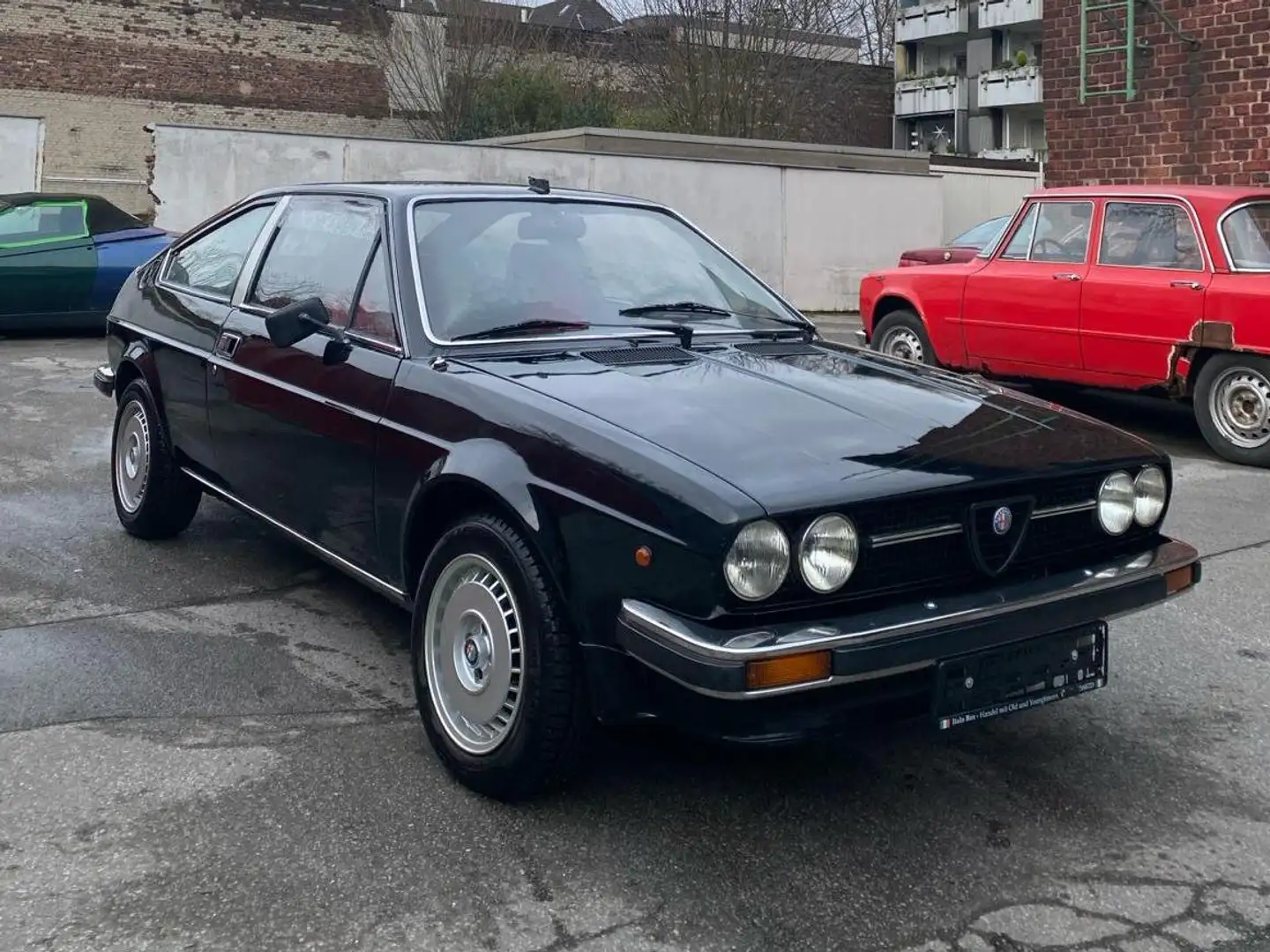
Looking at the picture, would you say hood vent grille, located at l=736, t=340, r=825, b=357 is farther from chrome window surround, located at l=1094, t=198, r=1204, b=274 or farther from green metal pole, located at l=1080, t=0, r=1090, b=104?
green metal pole, located at l=1080, t=0, r=1090, b=104

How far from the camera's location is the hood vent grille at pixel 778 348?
14.6ft

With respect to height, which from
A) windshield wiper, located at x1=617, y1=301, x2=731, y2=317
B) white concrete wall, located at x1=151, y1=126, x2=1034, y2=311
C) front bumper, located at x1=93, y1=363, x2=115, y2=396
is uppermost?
white concrete wall, located at x1=151, y1=126, x2=1034, y2=311

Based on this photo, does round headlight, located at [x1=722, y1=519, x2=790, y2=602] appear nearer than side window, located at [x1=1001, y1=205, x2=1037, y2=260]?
Yes

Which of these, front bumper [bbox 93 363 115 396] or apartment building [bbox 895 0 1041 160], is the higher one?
apartment building [bbox 895 0 1041 160]

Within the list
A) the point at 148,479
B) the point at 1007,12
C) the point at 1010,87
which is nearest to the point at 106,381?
the point at 148,479

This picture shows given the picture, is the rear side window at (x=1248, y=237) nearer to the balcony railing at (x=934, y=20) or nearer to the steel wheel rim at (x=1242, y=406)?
the steel wheel rim at (x=1242, y=406)

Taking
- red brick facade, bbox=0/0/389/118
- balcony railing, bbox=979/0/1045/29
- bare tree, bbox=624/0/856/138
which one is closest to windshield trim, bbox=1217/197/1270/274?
bare tree, bbox=624/0/856/138

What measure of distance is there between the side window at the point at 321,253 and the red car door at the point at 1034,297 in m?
5.78

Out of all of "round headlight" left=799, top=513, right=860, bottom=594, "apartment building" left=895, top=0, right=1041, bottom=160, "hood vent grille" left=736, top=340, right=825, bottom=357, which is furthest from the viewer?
"apartment building" left=895, top=0, right=1041, bottom=160

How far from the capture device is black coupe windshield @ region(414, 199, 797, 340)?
4.34 meters

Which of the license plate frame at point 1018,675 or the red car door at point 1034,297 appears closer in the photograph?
the license plate frame at point 1018,675

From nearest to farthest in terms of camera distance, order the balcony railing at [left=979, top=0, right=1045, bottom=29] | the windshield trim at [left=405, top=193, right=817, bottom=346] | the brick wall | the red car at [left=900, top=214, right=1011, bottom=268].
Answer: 1. the windshield trim at [left=405, top=193, right=817, bottom=346]
2. the brick wall
3. the red car at [left=900, top=214, right=1011, bottom=268]
4. the balcony railing at [left=979, top=0, right=1045, bottom=29]

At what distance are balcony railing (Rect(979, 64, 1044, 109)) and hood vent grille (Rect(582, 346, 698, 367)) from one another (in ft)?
151

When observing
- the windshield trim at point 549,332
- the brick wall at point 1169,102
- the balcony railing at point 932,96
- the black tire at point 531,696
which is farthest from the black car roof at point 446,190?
the balcony railing at point 932,96
